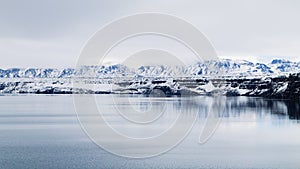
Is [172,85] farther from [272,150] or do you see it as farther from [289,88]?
[272,150]

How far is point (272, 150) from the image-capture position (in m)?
25.3

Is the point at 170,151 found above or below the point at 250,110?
below

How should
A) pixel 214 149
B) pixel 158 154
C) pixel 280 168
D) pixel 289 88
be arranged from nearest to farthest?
pixel 280 168, pixel 158 154, pixel 214 149, pixel 289 88

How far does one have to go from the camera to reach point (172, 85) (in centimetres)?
16712

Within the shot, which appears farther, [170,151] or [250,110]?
[250,110]

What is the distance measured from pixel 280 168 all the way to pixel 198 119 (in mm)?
25160

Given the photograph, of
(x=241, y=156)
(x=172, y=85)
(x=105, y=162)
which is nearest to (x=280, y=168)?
(x=241, y=156)

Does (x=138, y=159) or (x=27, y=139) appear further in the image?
(x=27, y=139)

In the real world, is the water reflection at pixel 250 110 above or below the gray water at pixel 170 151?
above

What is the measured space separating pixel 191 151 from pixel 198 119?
20.5 meters

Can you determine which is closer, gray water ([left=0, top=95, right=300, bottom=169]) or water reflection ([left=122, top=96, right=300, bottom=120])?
gray water ([left=0, top=95, right=300, bottom=169])

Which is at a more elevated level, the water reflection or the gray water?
the water reflection

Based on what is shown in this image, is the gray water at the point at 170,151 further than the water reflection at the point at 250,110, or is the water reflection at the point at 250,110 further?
the water reflection at the point at 250,110

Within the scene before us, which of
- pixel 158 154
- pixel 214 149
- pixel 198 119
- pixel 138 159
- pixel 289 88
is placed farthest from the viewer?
pixel 289 88
